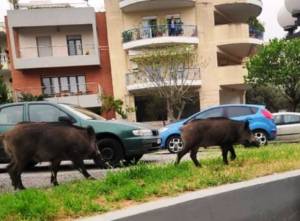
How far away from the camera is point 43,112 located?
11727mm

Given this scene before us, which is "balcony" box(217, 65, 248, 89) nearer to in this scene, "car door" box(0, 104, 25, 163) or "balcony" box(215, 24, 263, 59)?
"balcony" box(215, 24, 263, 59)

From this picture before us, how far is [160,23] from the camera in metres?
36.2

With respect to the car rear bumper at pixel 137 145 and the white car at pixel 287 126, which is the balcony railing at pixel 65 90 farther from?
the car rear bumper at pixel 137 145

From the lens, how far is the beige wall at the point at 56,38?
124 ft

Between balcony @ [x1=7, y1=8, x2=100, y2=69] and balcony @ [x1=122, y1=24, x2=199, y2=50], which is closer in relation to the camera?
balcony @ [x1=122, y1=24, x2=199, y2=50]

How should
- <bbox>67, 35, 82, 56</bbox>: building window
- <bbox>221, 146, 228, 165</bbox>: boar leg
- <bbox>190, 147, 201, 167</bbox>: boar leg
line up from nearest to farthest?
1. <bbox>190, 147, 201, 167</bbox>: boar leg
2. <bbox>221, 146, 228, 165</bbox>: boar leg
3. <bbox>67, 35, 82, 56</bbox>: building window

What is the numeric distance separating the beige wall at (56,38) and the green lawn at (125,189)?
103 ft

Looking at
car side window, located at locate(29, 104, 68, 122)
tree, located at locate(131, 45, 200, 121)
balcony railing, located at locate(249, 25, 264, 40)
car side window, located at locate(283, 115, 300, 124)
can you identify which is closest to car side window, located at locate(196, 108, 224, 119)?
car side window, located at locate(283, 115, 300, 124)

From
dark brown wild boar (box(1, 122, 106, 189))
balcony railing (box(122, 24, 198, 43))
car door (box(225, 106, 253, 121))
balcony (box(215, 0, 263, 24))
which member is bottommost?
car door (box(225, 106, 253, 121))

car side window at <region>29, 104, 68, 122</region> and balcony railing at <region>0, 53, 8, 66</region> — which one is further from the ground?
balcony railing at <region>0, 53, 8, 66</region>

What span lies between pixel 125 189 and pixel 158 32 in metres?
30.3

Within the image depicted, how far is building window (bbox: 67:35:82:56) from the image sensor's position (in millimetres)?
38344

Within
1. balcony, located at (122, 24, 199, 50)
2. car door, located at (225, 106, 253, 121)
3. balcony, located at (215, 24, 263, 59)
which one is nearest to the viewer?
car door, located at (225, 106, 253, 121)

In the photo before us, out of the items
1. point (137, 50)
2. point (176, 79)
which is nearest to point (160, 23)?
point (137, 50)
